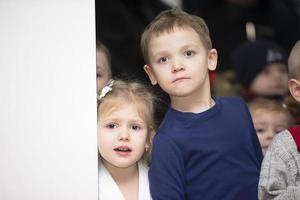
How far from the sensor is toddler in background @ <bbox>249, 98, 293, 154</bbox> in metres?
1.31

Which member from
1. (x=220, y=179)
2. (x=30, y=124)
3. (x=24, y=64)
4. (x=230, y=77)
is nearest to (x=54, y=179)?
(x=30, y=124)

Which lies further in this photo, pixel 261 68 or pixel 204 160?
pixel 261 68

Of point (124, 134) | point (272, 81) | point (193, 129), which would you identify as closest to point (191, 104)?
point (193, 129)

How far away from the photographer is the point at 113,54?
1.32 metres

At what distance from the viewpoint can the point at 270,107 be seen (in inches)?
54.0

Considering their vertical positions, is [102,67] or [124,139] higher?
[102,67]

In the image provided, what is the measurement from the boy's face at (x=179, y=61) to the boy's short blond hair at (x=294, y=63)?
219mm

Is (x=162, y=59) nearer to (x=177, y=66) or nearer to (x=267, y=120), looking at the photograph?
(x=177, y=66)

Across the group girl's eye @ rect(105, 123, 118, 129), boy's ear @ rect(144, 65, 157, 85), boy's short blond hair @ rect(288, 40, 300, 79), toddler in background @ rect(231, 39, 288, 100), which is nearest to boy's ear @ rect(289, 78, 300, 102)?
boy's short blond hair @ rect(288, 40, 300, 79)

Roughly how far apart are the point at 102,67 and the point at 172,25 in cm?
20

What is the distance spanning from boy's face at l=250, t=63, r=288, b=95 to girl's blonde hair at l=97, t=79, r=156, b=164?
→ 1.21 feet

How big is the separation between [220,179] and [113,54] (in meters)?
0.42

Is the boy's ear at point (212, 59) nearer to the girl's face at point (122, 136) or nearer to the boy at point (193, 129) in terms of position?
the boy at point (193, 129)

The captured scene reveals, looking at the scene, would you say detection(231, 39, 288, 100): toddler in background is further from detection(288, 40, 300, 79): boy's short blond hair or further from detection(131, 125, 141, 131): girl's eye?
detection(131, 125, 141, 131): girl's eye
